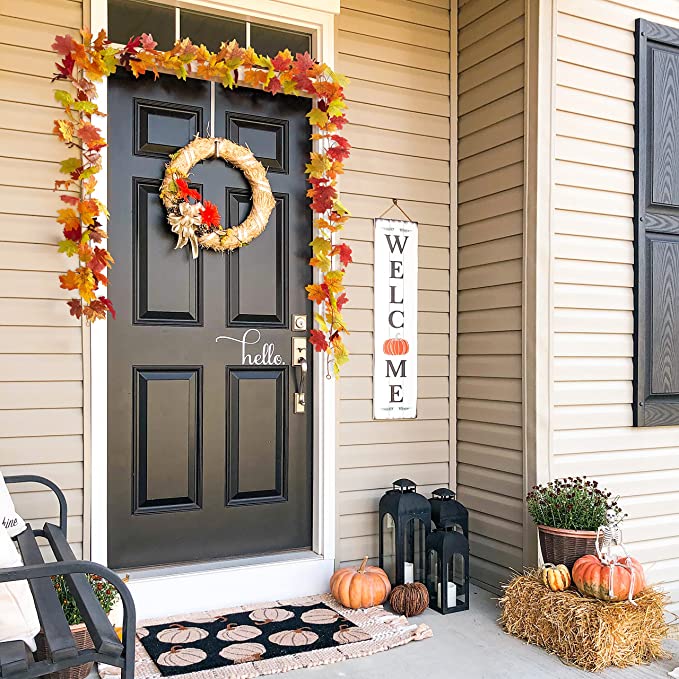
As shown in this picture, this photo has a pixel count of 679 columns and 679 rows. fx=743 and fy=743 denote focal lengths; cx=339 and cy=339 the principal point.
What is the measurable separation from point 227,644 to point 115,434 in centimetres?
95

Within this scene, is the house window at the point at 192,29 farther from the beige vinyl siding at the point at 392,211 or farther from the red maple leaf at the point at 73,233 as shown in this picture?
the red maple leaf at the point at 73,233

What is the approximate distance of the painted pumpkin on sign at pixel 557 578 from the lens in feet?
9.37

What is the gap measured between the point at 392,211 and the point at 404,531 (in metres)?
1.50

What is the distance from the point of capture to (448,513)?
3342 mm

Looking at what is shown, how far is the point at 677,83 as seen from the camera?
3.56 metres

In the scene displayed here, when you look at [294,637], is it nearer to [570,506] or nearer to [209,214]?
[570,506]

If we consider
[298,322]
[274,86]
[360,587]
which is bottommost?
[360,587]

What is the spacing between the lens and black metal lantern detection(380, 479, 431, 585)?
3.27 metres

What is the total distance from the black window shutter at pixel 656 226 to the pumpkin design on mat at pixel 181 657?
217 cm

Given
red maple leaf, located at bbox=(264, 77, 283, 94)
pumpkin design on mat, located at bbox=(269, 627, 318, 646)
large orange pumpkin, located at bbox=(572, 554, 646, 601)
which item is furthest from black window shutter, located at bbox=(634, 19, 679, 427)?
pumpkin design on mat, located at bbox=(269, 627, 318, 646)

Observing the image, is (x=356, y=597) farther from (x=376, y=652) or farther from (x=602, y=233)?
(x=602, y=233)

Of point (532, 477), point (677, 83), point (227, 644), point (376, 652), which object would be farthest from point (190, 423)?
point (677, 83)

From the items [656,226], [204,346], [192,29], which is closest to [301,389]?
[204,346]

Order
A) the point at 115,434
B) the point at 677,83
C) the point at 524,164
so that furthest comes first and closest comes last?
1. the point at 677,83
2. the point at 524,164
3. the point at 115,434
